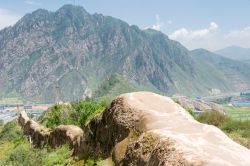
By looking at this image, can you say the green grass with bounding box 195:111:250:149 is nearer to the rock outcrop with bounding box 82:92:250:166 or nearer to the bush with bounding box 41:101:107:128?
the bush with bounding box 41:101:107:128

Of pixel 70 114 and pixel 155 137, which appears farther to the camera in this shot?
pixel 70 114

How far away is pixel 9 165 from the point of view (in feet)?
103

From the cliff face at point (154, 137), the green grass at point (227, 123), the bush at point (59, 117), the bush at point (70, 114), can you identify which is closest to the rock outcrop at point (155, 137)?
the cliff face at point (154, 137)

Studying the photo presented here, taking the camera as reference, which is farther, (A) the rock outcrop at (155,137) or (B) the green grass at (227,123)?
(B) the green grass at (227,123)

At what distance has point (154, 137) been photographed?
1625cm

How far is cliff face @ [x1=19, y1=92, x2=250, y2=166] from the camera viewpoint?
43.3ft

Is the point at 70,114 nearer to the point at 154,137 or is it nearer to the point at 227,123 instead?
the point at 227,123

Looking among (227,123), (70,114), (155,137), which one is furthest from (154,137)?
(227,123)

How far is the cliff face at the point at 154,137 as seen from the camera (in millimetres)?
13211

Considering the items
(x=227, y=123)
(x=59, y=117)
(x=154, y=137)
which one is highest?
(x=154, y=137)

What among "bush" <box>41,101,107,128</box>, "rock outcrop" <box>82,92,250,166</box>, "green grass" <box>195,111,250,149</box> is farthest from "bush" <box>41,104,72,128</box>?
"rock outcrop" <box>82,92,250,166</box>

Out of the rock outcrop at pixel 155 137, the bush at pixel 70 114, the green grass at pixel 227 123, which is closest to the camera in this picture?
the rock outcrop at pixel 155 137

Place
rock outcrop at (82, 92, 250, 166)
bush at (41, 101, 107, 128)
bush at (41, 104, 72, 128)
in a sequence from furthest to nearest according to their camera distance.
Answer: bush at (41, 104, 72, 128)
bush at (41, 101, 107, 128)
rock outcrop at (82, 92, 250, 166)

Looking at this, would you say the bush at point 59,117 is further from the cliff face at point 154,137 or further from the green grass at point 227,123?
the cliff face at point 154,137
